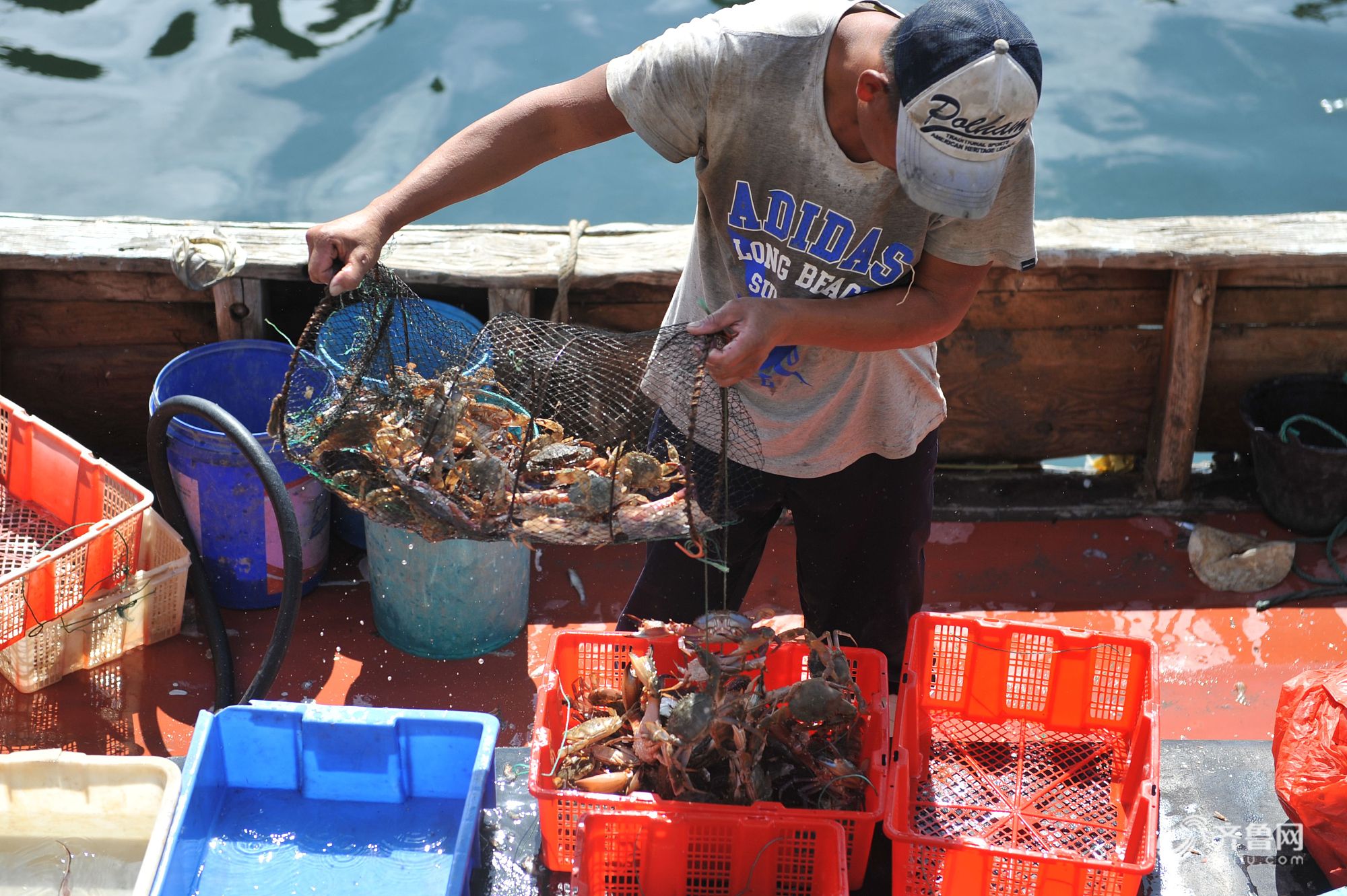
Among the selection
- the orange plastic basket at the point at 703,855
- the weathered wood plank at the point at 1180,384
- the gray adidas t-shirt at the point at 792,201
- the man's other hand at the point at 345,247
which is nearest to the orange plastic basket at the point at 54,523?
the man's other hand at the point at 345,247

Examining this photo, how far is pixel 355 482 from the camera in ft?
8.79

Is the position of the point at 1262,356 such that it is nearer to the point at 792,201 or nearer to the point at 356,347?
the point at 792,201

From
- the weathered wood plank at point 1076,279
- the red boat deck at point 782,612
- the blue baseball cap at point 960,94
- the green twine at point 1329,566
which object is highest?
the blue baseball cap at point 960,94

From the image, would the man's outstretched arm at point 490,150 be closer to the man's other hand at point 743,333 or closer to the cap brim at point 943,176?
the man's other hand at point 743,333

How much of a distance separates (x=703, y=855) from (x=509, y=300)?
240cm

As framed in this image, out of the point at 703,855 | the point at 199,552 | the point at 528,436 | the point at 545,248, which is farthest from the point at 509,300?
the point at 703,855

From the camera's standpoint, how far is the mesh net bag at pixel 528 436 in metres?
2.50

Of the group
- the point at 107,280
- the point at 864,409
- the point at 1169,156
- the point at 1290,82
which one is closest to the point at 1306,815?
the point at 864,409

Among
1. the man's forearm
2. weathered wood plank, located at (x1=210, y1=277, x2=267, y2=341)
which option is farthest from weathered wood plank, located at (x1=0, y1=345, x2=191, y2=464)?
the man's forearm

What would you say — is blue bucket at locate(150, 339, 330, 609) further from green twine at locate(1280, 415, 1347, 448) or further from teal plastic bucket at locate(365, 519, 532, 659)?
green twine at locate(1280, 415, 1347, 448)

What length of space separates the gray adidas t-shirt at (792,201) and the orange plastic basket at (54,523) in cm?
202

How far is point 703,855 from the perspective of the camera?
2.29m

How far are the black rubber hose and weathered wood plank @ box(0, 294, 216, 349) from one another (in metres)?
0.82

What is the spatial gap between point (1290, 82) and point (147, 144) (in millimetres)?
8591
